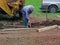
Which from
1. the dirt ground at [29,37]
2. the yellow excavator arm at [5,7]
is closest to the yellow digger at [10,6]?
the yellow excavator arm at [5,7]

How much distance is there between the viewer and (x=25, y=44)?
42.2ft

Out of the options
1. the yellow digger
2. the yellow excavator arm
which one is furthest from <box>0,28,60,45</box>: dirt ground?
the yellow excavator arm

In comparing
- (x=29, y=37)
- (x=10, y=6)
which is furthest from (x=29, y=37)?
(x=10, y=6)

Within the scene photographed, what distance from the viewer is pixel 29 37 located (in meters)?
14.5

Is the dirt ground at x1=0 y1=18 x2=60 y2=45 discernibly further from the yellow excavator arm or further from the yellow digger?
the yellow excavator arm

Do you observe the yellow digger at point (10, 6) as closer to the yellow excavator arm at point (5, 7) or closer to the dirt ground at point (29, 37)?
the yellow excavator arm at point (5, 7)

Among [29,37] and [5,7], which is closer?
[29,37]

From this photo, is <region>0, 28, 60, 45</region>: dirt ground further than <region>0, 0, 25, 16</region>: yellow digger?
No

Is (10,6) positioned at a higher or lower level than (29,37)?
higher

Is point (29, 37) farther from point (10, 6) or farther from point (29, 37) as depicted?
point (10, 6)

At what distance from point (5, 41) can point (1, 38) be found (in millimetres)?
819

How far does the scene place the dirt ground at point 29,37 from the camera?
523 inches

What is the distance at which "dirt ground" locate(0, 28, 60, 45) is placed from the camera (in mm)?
13289

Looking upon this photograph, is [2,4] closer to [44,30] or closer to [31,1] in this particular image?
[44,30]
